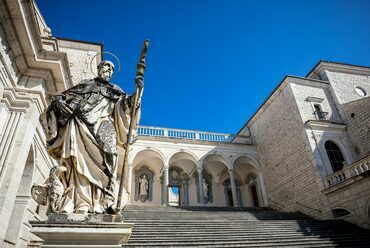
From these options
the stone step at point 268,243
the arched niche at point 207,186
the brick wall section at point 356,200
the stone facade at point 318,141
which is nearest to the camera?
the stone step at point 268,243

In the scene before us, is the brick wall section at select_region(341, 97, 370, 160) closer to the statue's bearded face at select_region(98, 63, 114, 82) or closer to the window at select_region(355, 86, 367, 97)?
the window at select_region(355, 86, 367, 97)

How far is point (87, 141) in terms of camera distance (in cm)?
235

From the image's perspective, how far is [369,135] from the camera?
1404 centimetres

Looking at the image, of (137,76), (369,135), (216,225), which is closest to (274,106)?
(369,135)

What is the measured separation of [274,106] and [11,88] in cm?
1682

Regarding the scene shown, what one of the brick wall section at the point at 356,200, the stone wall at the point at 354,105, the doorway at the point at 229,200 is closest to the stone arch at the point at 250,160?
the doorway at the point at 229,200

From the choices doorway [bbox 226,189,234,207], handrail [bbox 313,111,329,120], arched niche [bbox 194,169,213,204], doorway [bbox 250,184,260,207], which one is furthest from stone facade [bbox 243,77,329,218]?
arched niche [bbox 194,169,213,204]

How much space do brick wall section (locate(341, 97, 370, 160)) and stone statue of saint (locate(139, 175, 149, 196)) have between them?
50.1 ft

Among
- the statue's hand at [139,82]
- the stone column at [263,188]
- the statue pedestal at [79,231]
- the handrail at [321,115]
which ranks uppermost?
the handrail at [321,115]

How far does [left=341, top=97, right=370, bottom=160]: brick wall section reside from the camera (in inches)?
558

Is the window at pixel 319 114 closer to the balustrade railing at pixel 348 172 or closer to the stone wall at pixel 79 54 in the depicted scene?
the balustrade railing at pixel 348 172

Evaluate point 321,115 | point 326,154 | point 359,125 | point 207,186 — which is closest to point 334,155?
point 326,154

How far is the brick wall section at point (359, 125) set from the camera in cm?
1417

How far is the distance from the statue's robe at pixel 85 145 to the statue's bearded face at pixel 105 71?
11.6 inches
